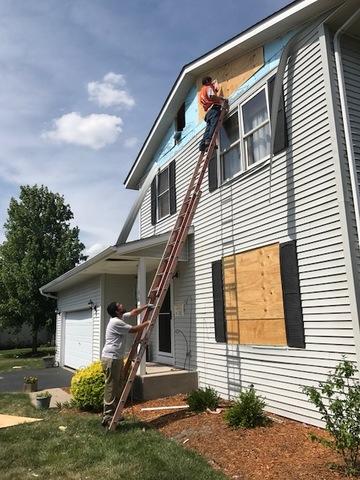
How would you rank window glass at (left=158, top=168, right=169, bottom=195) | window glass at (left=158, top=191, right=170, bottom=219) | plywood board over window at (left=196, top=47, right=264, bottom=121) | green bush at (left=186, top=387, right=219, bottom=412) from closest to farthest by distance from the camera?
green bush at (left=186, top=387, right=219, bottom=412), plywood board over window at (left=196, top=47, right=264, bottom=121), window glass at (left=158, top=191, right=170, bottom=219), window glass at (left=158, top=168, right=169, bottom=195)

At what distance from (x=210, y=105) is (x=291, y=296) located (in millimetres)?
4665

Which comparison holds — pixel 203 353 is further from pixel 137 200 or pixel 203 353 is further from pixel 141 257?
pixel 137 200

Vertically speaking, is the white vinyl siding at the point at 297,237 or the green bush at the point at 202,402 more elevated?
the white vinyl siding at the point at 297,237

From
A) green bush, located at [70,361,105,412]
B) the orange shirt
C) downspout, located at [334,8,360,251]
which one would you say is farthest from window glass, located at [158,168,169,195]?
downspout, located at [334,8,360,251]

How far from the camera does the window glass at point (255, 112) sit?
8.20 m

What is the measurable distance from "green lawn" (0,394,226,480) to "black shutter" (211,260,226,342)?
2.67m

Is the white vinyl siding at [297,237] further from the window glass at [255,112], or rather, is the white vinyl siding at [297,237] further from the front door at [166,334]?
the front door at [166,334]

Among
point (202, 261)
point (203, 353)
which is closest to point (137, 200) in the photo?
point (202, 261)

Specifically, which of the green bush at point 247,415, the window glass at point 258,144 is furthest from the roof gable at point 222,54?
the green bush at point 247,415

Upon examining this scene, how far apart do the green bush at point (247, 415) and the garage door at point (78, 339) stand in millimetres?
8873

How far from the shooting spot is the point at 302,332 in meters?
6.66

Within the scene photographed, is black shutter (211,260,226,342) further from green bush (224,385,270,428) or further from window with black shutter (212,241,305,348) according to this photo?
green bush (224,385,270,428)

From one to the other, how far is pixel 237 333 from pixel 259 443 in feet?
8.86

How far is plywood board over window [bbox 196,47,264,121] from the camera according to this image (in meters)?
8.49
